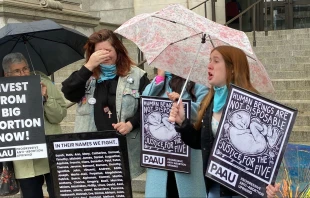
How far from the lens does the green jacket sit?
13.7 ft

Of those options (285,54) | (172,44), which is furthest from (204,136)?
(285,54)

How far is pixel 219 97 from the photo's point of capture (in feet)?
11.1

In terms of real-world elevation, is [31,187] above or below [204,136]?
below

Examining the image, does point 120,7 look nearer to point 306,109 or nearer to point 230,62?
point 306,109

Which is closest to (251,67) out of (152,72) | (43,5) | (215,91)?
(215,91)

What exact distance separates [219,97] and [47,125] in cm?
160

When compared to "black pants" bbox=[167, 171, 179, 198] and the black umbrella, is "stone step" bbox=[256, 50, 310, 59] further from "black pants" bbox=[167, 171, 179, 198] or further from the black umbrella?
"black pants" bbox=[167, 171, 179, 198]


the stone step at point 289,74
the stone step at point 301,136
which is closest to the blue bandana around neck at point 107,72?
the stone step at point 301,136

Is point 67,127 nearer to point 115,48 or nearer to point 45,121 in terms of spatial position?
point 45,121

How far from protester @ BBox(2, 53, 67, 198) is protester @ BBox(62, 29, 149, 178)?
0.25m

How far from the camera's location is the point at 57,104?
424 cm

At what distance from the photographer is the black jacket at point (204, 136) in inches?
133

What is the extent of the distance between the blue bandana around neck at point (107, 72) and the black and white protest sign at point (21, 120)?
1.65 ft

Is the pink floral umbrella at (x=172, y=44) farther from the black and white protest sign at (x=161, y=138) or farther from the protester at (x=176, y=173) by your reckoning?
the black and white protest sign at (x=161, y=138)
